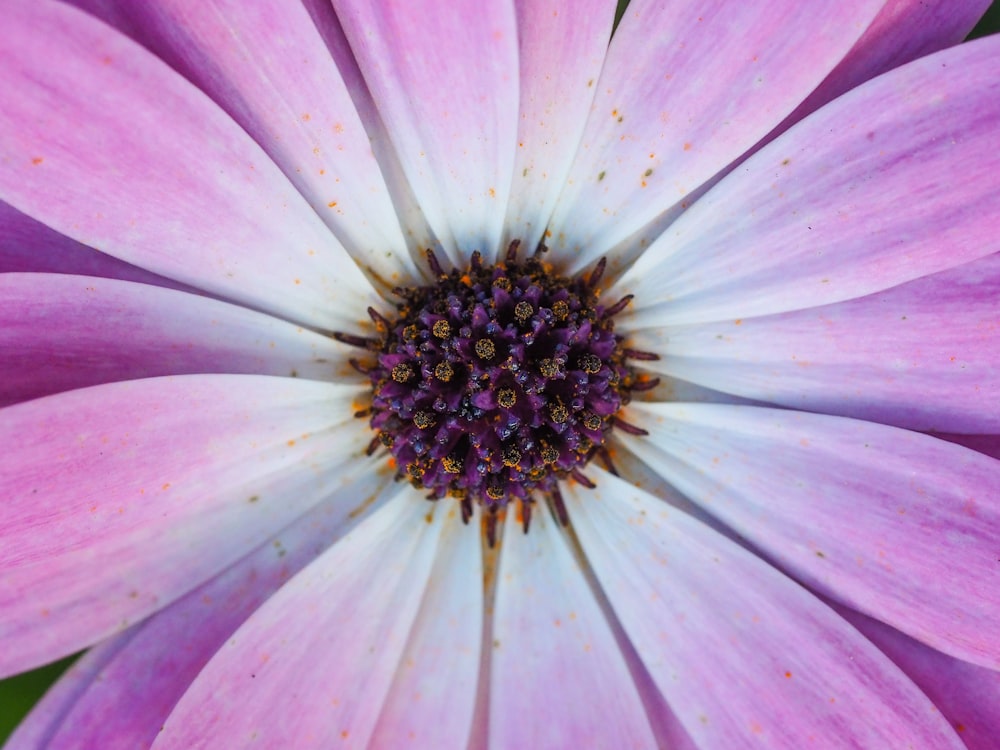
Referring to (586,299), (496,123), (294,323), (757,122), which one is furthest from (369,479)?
(757,122)

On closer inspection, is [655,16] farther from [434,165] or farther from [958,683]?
[958,683]

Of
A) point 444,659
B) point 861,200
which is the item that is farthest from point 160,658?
point 861,200

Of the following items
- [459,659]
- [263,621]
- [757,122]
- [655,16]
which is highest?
[655,16]

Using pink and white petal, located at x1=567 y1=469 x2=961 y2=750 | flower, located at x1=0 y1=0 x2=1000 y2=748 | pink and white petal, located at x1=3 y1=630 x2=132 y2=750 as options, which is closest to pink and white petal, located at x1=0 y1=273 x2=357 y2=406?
flower, located at x1=0 y1=0 x2=1000 y2=748

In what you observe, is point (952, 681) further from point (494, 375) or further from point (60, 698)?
point (60, 698)

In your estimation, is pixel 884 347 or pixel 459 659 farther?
pixel 459 659

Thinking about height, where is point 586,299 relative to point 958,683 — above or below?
above

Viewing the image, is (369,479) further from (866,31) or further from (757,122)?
(866,31)
